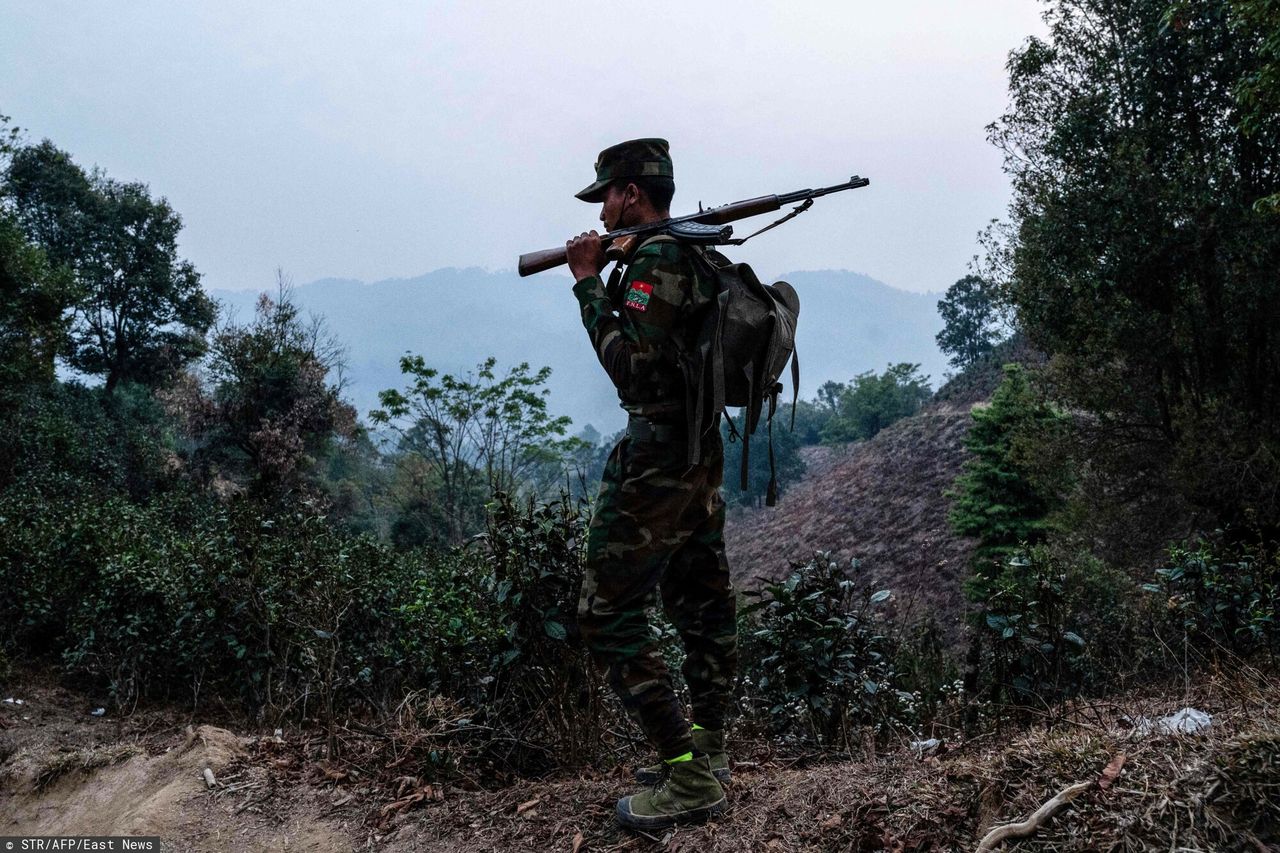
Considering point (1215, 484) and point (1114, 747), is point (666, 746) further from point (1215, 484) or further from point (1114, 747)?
point (1215, 484)

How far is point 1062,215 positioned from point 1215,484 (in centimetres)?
498

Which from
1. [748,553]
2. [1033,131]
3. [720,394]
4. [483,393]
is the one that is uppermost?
[1033,131]

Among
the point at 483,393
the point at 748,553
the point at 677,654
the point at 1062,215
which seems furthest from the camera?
the point at 748,553

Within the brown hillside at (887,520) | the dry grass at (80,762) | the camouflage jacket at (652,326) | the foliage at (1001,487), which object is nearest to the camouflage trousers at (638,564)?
the camouflage jacket at (652,326)

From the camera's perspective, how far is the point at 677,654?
23.1ft

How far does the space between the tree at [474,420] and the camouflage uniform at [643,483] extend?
23333 millimetres

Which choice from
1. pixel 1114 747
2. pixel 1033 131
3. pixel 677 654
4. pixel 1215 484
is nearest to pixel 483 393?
pixel 1033 131

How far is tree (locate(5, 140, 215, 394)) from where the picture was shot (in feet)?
97.0

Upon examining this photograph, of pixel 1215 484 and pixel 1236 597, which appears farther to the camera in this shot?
pixel 1215 484

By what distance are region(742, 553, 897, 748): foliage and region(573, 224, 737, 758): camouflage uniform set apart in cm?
152

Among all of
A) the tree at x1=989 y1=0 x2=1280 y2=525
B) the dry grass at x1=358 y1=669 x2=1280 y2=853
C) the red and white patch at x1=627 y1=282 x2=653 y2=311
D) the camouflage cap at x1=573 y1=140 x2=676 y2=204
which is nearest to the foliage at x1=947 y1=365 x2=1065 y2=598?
the tree at x1=989 y1=0 x2=1280 y2=525

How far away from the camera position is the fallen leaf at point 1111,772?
239cm

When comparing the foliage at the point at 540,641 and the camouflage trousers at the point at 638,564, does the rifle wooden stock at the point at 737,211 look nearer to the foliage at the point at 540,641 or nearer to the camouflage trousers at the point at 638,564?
the camouflage trousers at the point at 638,564

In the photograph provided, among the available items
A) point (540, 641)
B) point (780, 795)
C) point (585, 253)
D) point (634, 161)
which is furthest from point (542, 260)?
point (780, 795)
